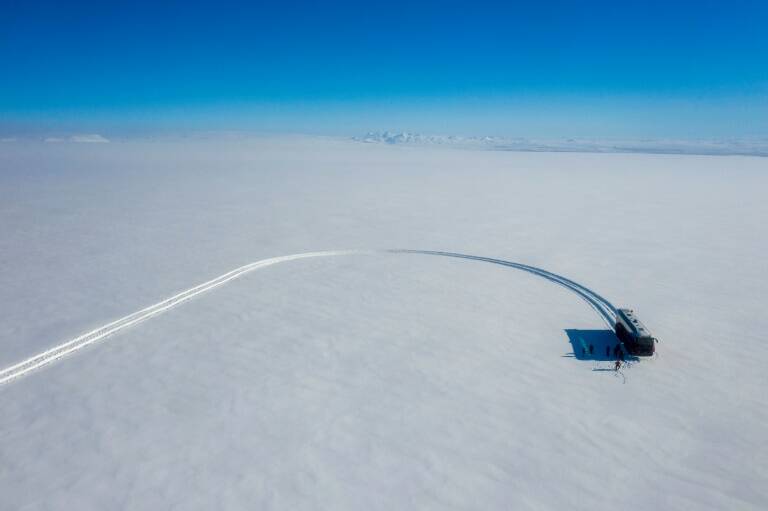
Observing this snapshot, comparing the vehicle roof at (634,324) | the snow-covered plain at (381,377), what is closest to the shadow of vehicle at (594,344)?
the snow-covered plain at (381,377)

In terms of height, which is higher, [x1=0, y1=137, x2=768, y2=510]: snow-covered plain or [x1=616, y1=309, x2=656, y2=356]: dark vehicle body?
[x1=616, y1=309, x2=656, y2=356]: dark vehicle body

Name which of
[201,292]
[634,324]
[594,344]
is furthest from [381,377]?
[201,292]

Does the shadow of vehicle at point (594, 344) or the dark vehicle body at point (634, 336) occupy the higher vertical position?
the dark vehicle body at point (634, 336)

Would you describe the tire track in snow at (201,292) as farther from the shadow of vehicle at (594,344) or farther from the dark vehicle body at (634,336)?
the dark vehicle body at (634,336)

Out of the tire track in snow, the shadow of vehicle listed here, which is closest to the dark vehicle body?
the shadow of vehicle

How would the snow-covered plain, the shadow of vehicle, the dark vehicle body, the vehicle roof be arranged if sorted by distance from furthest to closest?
1. the shadow of vehicle
2. the vehicle roof
3. the dark vehicle body
4. the snow-covered plain

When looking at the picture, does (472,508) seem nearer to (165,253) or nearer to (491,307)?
(491,307)

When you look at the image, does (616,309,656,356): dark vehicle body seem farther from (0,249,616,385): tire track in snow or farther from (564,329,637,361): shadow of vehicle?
(0,249,616,385): tire track in snow
